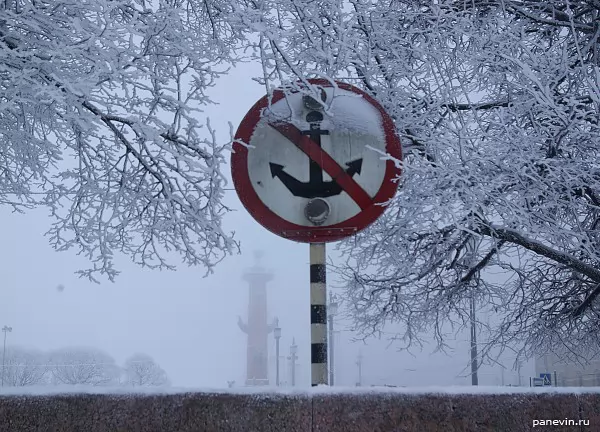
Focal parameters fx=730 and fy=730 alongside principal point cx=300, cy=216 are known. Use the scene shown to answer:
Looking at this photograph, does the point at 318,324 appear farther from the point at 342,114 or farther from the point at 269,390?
the point at 342,114

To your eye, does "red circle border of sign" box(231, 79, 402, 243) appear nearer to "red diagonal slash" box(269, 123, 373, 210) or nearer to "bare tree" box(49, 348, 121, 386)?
"red diagonal slash" box(269, 123, 373, 210)

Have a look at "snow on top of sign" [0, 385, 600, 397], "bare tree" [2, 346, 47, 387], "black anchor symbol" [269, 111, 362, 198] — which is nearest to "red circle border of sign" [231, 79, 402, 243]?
"black anchor symbol" [269, 111, 362, 198]

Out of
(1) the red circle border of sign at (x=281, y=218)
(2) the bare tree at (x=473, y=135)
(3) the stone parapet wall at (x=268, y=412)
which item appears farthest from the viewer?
(2) the bare tree at (x=473, y=135)

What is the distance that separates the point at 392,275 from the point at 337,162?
18.5ft

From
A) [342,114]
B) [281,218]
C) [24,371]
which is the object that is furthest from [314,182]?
[24,371]

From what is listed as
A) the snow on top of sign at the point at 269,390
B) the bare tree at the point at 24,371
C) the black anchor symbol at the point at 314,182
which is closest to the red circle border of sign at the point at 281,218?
the black anchor symbol at the point at 314,182

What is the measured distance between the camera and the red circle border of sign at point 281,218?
126 inches

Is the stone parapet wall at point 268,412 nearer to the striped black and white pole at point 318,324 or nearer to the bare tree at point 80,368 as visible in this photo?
the striped black and white pole at point 318,324

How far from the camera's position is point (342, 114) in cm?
339

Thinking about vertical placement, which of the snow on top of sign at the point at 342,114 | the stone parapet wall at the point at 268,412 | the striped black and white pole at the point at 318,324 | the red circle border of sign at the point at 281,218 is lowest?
the stone parapet wall at the point at 268,412

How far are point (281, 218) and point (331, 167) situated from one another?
0.32 m

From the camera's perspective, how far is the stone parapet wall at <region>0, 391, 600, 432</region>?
8.05 feet

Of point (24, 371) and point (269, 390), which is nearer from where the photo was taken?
point (269, 390)

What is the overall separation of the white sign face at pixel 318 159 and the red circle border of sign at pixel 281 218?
0.08ft
